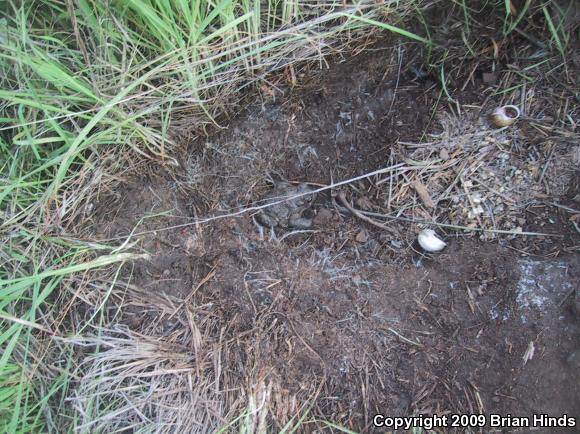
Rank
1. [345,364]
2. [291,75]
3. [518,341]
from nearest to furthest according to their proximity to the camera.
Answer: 1. [518,341]
2. [345,364]
3. [291,75]

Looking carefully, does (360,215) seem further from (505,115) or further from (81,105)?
(81,105)

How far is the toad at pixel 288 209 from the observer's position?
142 cm

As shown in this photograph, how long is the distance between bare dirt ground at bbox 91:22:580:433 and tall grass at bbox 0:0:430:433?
0.11m

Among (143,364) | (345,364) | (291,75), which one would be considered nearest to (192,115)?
(291,75)

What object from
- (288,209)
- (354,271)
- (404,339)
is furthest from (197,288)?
(404,339)

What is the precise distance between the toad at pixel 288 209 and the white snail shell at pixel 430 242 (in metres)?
0.40

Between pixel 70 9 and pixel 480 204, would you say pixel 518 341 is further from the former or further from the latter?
pixel 70 9

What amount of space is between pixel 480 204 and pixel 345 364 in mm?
709

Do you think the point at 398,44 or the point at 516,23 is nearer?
the point at 516,23

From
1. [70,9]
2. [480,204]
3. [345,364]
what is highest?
[70,9]

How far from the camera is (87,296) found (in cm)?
142

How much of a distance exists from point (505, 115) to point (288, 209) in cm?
80

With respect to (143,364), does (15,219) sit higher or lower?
higher

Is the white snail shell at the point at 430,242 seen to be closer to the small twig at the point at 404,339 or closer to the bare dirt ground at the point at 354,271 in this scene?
the bare dirt ground at the point at 354,271
